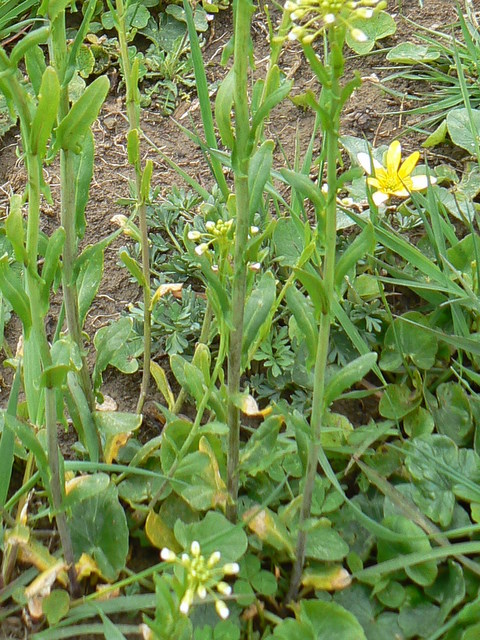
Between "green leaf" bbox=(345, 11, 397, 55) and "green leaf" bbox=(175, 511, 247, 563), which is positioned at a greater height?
"green leaf" bbox=(345, 11, 397, 55)

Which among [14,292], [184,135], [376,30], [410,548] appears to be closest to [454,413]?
[410,548]

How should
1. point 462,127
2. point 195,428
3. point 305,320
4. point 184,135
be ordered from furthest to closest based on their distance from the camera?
point 184,135
point 462,127
point 195,428
point 305,320

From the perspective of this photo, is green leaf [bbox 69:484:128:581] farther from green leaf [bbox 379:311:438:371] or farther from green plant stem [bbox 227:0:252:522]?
green leaf [bbox 379:311:438:371]

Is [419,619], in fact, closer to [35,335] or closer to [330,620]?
[330,620]

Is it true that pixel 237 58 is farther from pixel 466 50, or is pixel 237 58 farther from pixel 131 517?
pixel 466 50

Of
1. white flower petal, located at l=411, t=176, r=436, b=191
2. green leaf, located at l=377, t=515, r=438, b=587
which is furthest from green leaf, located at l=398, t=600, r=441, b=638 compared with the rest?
white flower petal, located at l=411, t=176, r=436, b=191

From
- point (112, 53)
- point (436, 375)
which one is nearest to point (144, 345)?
point (436, 375)

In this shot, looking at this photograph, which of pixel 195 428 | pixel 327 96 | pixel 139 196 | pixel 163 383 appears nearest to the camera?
pixel 327 96
